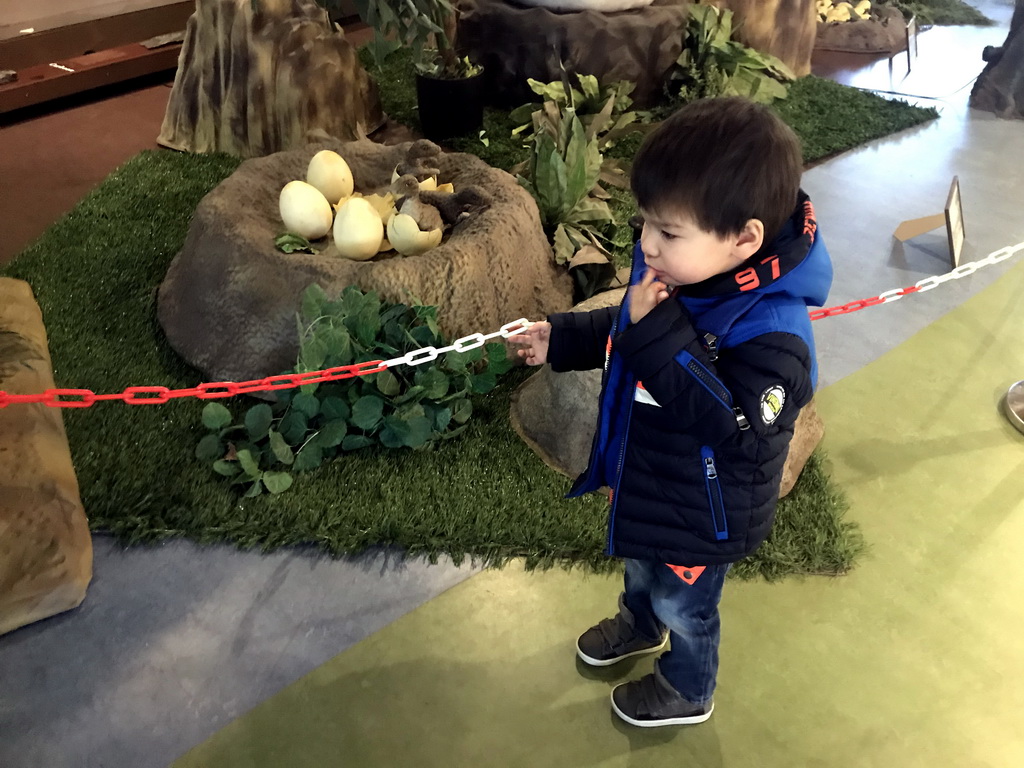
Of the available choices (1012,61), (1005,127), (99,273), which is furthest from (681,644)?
(1012,61)

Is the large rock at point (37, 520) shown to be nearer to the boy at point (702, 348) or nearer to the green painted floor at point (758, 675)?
the green painted floor at point (758, 675)

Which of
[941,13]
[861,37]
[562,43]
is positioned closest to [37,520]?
[562,43]

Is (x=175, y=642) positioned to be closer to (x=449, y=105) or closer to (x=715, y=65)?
(x=449, y=105)

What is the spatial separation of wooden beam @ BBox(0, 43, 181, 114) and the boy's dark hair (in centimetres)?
406

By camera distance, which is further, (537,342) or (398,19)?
(398,19)

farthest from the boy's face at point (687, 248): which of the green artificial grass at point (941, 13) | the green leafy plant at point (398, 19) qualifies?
the green artificial grass at point (941, 13)

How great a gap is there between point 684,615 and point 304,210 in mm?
1628

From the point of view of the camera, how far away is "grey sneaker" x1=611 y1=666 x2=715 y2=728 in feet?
5.10

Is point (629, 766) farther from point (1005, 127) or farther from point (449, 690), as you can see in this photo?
point (1005, 127)

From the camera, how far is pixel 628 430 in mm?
1242

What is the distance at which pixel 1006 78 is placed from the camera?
465 centimetres

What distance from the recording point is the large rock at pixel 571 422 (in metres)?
2.11

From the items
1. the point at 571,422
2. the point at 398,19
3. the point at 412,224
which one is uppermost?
the point at 398,19

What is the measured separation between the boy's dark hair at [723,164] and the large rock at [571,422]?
3.65ft
